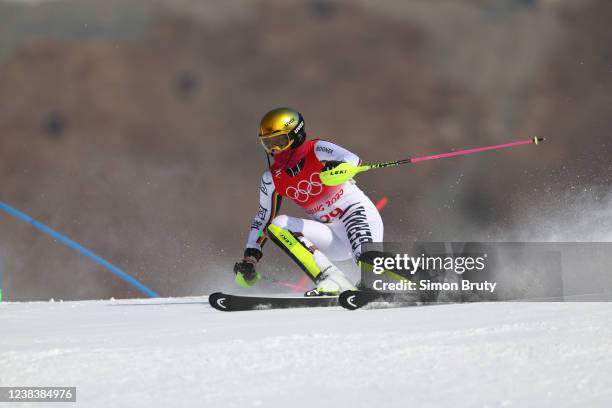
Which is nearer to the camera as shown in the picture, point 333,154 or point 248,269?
point 333,154

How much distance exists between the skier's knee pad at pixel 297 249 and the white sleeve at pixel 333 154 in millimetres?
494

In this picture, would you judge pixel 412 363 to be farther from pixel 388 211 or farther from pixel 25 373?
pixel 388 211

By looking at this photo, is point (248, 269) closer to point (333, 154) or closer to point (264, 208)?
point (264, 208)

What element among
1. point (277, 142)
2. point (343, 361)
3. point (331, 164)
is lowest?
point (343, 361)

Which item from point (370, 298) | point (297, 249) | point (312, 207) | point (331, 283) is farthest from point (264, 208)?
point (370, 298)

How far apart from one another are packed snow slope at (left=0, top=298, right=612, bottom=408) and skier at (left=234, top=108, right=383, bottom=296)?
90cm

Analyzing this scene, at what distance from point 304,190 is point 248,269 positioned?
2.11 ft

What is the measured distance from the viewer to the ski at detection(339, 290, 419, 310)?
4.06 meters

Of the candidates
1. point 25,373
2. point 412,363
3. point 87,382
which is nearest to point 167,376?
point 87,382

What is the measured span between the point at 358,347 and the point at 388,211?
406 cm

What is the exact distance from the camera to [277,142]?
452cm

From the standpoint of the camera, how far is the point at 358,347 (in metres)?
2.58

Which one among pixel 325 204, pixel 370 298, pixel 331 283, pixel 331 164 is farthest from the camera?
pixel 325 204

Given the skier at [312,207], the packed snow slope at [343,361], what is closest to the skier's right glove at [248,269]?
the skier at [312,207]
